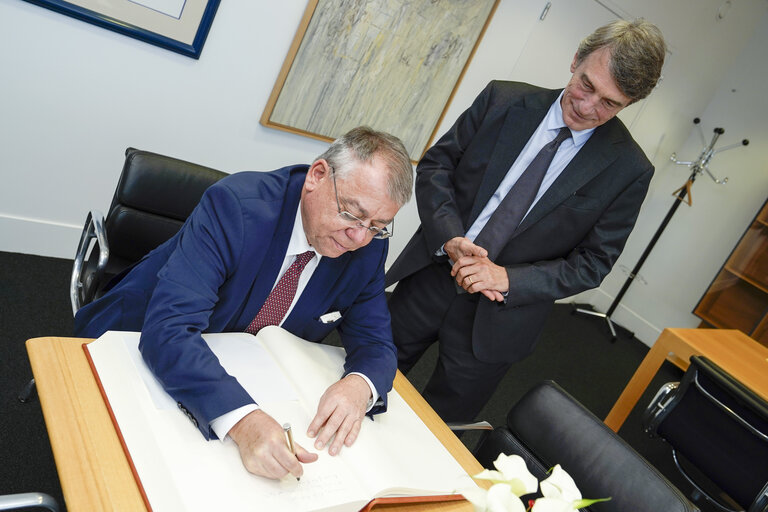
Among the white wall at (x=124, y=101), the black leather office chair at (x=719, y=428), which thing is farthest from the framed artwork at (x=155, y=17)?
the black leather office chair at (x=719, y=428)

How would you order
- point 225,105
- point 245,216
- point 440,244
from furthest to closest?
point 225,105 → point 440,244 → point 245,216

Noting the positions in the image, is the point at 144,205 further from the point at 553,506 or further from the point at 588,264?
the point at 553,506

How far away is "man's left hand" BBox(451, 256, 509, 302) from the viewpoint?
170cm

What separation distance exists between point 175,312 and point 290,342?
0.34 metres

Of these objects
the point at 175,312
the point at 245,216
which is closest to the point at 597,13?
the point at 245,216

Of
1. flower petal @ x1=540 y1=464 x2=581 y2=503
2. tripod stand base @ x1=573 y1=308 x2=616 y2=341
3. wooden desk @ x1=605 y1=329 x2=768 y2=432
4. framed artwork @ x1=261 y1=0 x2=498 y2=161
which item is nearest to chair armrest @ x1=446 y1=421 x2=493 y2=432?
flower petal @ x1=540 y1=464 x2=581 y2=503

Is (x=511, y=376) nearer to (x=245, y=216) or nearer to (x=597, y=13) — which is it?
(x=597, y=13)

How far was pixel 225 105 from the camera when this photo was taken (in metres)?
2.94

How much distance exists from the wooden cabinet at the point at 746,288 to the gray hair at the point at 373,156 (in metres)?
4.49

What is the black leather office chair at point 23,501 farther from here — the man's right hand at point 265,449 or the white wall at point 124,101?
the white wall at point 124,101

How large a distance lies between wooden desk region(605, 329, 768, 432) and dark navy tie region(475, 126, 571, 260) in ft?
5.82

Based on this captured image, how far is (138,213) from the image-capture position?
6.07ft

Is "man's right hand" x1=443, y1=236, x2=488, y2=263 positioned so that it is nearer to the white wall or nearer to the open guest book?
the open guest book

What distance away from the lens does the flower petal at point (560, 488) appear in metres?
0.72
